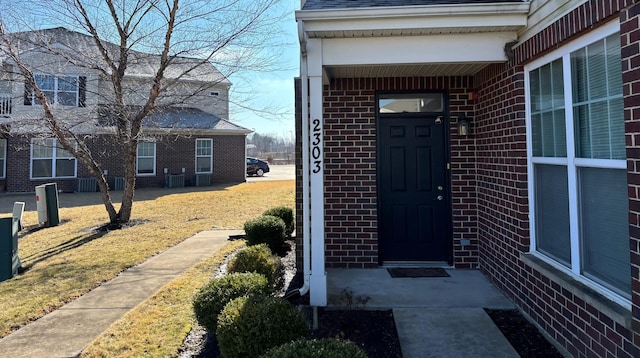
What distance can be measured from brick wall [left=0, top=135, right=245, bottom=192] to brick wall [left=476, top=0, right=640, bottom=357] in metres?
13.4

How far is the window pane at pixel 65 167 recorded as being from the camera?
15539mm

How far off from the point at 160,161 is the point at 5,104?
6.35m

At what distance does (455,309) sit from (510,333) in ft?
1.80

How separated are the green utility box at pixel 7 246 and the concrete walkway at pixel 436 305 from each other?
14.9 feet

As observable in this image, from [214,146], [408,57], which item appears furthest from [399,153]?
[214,146]

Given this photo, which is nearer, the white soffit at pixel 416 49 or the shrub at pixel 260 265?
the white soffit at pixel 416 49

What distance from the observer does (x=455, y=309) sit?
3441 millimetres

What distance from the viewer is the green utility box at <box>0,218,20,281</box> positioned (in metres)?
4.90

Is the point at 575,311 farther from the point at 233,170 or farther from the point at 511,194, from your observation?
the point at 233,170

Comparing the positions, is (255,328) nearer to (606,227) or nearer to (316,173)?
(316,173)

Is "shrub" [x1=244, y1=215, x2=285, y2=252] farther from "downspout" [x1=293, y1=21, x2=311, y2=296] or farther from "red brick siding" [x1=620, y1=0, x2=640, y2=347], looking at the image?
"red brick siding" [x1=620, y1=0, x2=640, y2=347]

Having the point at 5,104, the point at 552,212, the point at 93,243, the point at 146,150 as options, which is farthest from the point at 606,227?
the point at 5,104

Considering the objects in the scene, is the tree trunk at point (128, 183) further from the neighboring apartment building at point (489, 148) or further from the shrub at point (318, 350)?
the shrub at point (318, 350)

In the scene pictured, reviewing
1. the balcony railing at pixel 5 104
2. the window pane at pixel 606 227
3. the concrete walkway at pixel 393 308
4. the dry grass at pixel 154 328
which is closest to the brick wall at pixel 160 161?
the balcony railing at pixel 5 104
